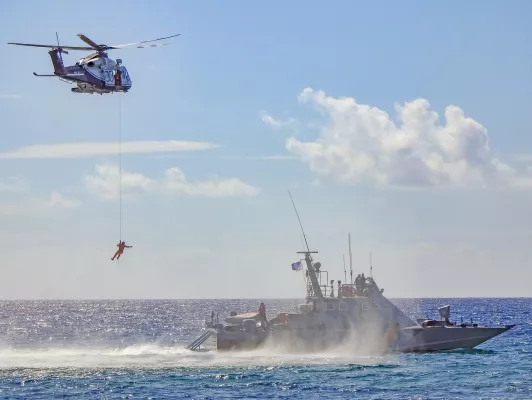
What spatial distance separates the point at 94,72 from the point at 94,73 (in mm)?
59

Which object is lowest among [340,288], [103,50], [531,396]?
[531,396]

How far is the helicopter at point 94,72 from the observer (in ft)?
175

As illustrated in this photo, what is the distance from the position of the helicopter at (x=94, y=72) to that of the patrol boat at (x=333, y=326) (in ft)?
56.1

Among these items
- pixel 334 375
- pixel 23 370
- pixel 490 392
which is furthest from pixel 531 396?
pixel 23 370

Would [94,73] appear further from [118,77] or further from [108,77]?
[118,77]

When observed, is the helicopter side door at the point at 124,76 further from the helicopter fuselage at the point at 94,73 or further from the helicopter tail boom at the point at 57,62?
the helicopter tail boom at the point at 57,62

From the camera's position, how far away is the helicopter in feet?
175

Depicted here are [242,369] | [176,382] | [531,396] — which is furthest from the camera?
[242,369]

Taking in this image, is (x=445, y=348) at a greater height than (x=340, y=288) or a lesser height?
lesser

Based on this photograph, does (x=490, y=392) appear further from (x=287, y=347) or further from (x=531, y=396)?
(x=287, y=347)

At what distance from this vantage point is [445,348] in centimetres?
6469

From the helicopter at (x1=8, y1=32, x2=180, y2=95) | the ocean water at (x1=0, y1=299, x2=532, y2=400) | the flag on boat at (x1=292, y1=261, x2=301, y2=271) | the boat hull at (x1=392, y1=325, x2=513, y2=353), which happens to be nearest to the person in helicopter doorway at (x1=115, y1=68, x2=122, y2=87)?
the helicopter at (x1=8, y1=32, x2=180, y2=95)

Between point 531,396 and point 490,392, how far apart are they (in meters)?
2.38

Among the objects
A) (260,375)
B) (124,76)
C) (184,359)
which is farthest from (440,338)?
(124,76)
